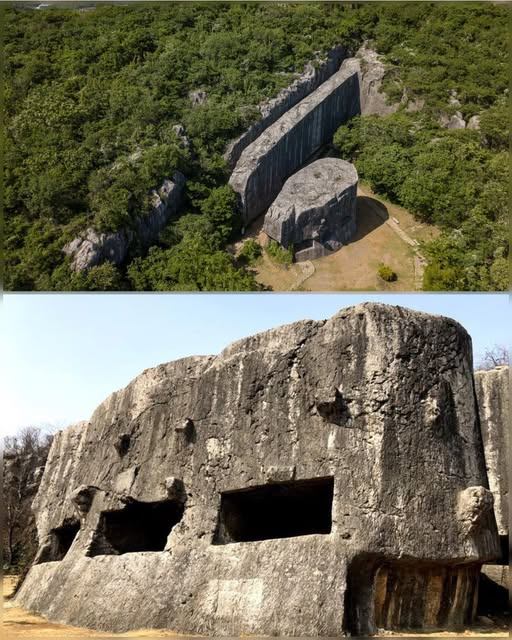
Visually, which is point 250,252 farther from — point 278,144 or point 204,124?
point 204,124

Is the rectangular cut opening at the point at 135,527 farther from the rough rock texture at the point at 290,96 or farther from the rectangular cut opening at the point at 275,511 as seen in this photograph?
the rough rock texture at the point at 290,96

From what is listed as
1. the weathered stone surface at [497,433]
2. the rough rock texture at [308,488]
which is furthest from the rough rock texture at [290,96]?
the weathered stone surface at [497,433]

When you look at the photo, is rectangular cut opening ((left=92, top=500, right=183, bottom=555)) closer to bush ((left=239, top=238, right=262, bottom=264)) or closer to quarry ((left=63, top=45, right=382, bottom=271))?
quarry ((left=63, top=45, right=382, bottom=271))

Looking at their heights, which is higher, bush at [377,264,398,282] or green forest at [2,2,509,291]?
green forest at [2,2,509,291]

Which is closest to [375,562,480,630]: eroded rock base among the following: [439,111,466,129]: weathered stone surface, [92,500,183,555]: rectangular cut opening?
[92,500,183,555]: rectangular cut opening

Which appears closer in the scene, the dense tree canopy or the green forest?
the green forest

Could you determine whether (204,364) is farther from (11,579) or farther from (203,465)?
(11,579)

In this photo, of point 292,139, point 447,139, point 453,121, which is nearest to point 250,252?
point 292,139
